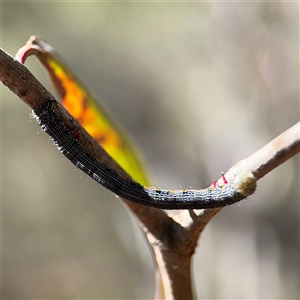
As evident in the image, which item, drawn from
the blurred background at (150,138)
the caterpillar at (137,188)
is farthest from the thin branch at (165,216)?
the blurred background at (150,138)

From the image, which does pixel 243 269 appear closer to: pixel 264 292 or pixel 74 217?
pixel 264 292

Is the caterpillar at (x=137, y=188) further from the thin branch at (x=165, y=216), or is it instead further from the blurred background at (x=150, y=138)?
the blurred background at (x=150, y=138)

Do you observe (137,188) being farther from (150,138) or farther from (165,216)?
(150,138)

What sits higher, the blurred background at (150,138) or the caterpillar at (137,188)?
the blurred background at (150,138)

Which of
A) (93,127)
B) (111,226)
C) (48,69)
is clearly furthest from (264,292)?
(48,69)

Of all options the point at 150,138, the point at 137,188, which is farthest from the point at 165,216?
the point at 150,138

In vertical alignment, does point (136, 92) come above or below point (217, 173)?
above

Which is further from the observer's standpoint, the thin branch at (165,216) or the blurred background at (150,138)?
the blurred background at (150,138)
